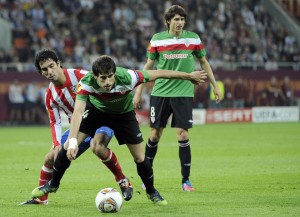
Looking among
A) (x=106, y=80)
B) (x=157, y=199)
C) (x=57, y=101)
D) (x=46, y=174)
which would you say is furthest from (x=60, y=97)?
(x=157, y=199)

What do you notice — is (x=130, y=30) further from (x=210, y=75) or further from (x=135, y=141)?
(x=135, y=141)

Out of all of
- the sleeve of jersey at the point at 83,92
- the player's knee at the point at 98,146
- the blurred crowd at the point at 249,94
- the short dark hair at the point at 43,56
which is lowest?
the blurred crowd at the point at 249,94

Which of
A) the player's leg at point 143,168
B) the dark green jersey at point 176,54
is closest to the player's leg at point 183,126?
the dark green jersey at point 176,54

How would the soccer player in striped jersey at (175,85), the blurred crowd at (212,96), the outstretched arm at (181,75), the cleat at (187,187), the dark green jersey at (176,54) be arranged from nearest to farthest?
the outstretched arm at (181,75) < the cleat at (187,187) < the soccer player in striped jersey at (175,85) < the dark green jersey at (176,54) < the blurred crowd at (212,96)

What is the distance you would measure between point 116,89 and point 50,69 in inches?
37.7

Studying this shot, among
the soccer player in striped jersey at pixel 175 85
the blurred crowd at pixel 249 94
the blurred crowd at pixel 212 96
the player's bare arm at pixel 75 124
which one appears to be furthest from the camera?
the blurred crowd at pixel 249 94

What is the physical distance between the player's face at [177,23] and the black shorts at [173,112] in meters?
1.00

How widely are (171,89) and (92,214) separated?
3389mm

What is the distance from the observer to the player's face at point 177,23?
11.5 m

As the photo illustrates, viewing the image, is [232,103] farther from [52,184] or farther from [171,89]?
[52,184]

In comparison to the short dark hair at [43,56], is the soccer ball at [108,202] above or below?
below

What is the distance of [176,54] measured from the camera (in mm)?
11734

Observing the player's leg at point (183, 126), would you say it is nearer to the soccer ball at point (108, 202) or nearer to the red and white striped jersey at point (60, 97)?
the red and white striped jersey at point (60, 97)

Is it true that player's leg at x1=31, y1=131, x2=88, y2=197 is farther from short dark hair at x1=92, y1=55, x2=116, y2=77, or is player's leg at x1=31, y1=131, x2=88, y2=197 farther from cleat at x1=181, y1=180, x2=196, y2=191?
cleat at x1=181, y1=180, x2=196, y2=191
